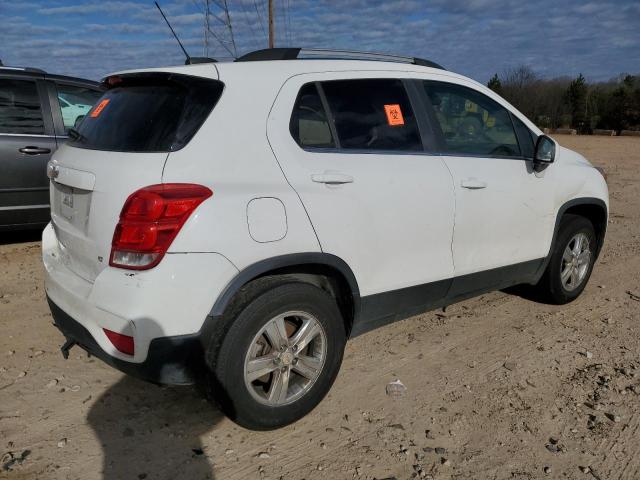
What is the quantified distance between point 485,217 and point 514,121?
843 millimetres

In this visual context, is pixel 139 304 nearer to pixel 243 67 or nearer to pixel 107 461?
pixel 107 461

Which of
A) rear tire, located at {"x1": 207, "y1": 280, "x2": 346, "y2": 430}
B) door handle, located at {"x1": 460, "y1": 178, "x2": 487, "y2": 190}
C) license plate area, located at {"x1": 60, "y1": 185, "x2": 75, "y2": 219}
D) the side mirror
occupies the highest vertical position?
the side mirror

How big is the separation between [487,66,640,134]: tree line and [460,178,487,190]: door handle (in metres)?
34.9

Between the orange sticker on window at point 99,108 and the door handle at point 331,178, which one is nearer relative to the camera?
the door handle at point 331,178

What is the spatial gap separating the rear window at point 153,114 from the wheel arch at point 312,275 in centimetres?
67

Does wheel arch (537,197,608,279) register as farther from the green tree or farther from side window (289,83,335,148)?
the green tree

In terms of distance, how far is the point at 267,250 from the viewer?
8.70 ft

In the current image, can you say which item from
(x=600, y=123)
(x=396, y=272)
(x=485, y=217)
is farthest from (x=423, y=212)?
(x=600, y=123)

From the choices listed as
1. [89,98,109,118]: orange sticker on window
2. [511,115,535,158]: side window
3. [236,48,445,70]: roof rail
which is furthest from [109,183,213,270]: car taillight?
[511,115,535,158]: side window

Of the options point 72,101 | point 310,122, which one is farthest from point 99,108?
point 72,101

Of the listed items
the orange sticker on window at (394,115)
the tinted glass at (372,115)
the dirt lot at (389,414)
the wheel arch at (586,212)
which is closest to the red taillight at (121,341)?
the dirt lot at (389,414)

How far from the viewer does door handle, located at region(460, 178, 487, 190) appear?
3543mm

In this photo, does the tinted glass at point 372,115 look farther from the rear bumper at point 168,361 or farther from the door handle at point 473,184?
the rear bumper at point 168,361

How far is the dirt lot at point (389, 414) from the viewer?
270cm
